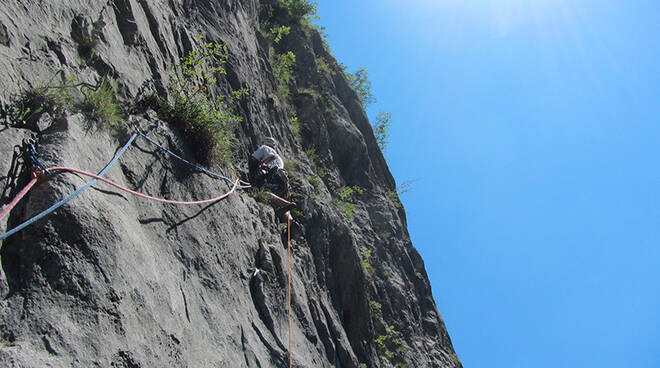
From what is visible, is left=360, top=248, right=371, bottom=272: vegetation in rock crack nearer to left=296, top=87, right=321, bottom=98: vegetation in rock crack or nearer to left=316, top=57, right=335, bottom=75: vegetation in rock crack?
left=296, top=87, right=321, bottom=98: vegetation in rock crack

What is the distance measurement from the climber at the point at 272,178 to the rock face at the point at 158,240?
29 cm

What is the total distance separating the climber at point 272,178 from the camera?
7.96 m

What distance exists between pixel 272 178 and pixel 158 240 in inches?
148

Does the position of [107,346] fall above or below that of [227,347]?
below

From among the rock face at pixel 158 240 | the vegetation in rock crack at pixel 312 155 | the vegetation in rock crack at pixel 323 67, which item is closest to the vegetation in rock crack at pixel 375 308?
the rock face at pixel 158 240

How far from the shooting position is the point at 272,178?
8.14 metres

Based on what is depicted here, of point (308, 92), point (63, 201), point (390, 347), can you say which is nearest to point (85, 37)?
point (63, 201)

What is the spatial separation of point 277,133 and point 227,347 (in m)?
6.50

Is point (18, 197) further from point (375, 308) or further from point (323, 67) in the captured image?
point (323, 67)

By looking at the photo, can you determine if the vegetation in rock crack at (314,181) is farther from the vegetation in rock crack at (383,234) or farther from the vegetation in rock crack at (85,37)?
the vegetation in rock crack at (85,37)

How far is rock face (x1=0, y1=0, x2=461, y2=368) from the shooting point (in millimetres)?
3189

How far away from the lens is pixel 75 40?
16.7ft

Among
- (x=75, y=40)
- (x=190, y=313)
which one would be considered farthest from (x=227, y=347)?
(x=75, y=40)

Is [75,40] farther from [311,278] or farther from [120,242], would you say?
[311,278]
